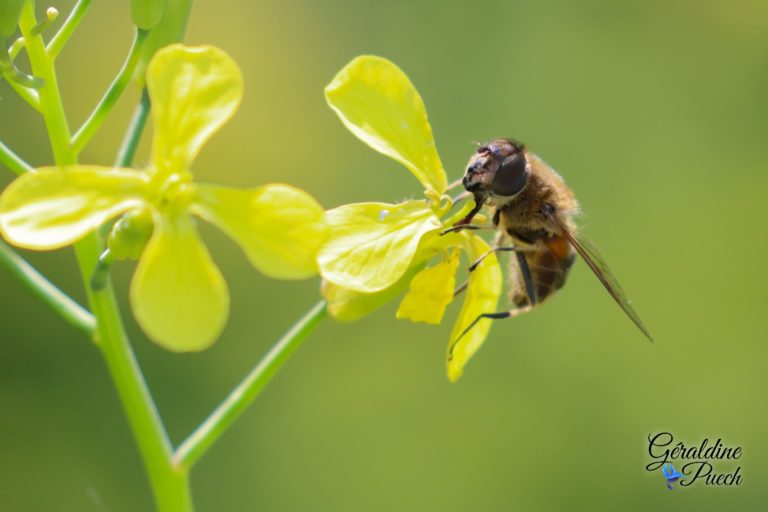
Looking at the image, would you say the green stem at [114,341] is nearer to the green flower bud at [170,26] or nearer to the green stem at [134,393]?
the green stem at [134,393]

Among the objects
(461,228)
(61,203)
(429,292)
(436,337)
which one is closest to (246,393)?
(429,292)

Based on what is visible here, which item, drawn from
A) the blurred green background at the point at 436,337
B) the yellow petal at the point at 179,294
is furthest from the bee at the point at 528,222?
the blurred green background at the point at 436,337

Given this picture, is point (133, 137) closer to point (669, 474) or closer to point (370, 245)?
point (370, 245)

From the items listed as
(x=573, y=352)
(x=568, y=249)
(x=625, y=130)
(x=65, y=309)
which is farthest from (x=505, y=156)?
(x=625, y=130)

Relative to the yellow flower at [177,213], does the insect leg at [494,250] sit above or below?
above

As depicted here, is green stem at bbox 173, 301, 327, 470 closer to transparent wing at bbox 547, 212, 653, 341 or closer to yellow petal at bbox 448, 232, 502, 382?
yellow petal at bbox 448, 232, 502, 382

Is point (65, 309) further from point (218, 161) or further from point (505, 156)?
point (218, 161)

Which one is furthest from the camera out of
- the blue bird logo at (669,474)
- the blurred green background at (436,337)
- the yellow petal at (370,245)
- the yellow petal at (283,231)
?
the blurred green background at (436,337)
